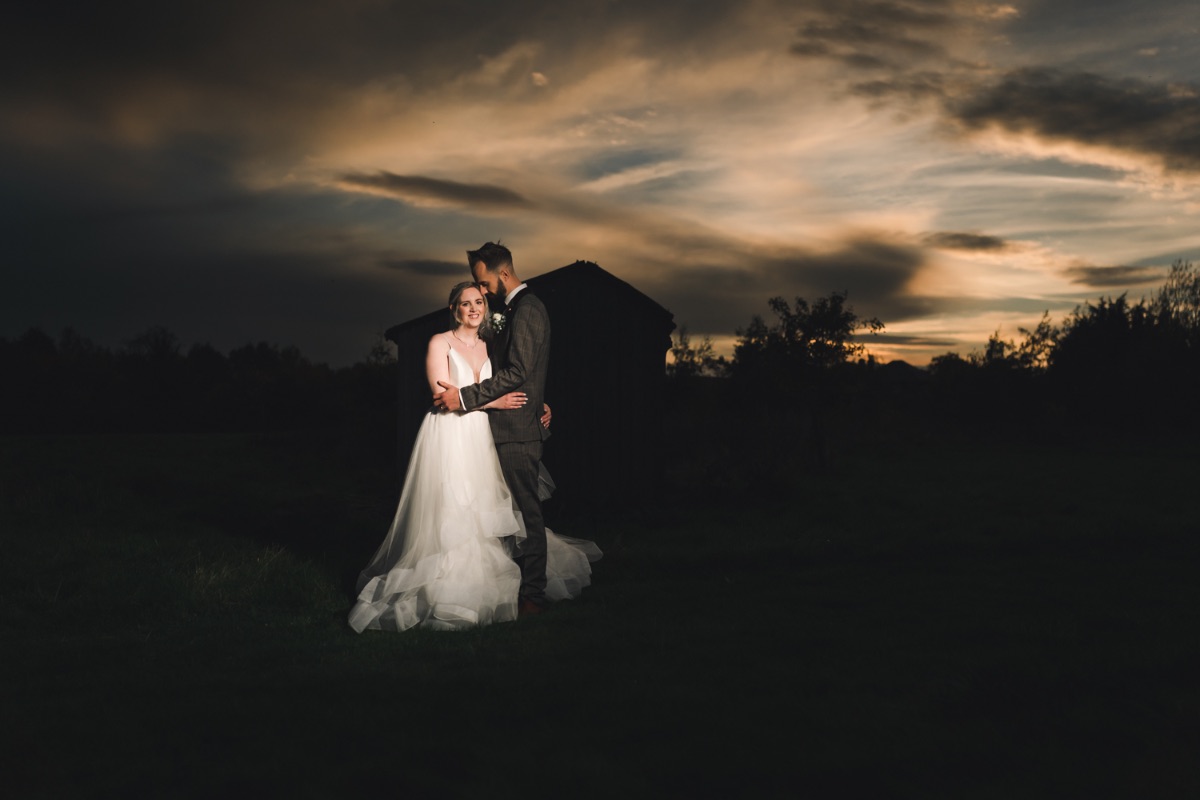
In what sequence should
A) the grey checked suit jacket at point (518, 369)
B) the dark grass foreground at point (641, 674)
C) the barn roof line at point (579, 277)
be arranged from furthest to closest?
the barn roof line at point (579, 277), the grey checked suit jacket at point (518, 369), the dark grass foreground at point (641, 674)

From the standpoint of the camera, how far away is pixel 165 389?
139 ft

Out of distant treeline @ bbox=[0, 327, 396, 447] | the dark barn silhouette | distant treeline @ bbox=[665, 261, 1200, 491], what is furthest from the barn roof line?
distant treeline @ bbox=[0, 327, 396, 447]

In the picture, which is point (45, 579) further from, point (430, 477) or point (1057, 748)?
point (1057, 748)

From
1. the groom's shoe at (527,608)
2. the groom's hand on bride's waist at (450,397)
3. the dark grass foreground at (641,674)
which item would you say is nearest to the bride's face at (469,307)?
the groom's hand on bride's waist at (450,397)

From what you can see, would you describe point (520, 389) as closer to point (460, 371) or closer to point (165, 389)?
point (460, 371)

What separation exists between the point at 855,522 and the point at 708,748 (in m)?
9.45

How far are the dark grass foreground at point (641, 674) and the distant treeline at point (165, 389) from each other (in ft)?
85.5

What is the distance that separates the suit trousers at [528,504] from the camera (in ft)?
21.6

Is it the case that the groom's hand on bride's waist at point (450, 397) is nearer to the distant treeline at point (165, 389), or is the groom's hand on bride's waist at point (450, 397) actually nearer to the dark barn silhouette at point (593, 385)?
the dark barn silhouette at point (593, 385)

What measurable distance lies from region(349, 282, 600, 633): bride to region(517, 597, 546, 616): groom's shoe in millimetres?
197

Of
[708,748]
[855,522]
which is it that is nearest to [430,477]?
[708,748]

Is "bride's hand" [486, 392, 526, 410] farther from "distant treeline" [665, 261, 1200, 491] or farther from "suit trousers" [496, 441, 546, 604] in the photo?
"distant treeline" [665, 261, 1200, 491]

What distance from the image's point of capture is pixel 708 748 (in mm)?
3652

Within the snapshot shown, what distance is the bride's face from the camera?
6.43 m
